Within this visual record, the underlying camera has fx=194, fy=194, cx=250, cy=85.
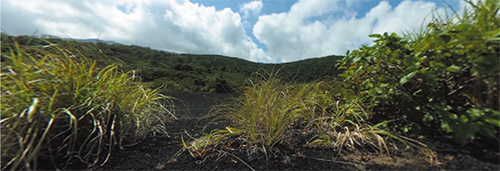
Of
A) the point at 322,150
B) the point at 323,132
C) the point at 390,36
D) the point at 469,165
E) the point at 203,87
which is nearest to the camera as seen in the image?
the point at 469,165

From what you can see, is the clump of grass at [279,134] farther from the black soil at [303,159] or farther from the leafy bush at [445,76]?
the leafy bush at [445,76]

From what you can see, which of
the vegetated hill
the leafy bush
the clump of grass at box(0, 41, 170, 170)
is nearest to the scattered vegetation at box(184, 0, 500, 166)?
the leafy bush

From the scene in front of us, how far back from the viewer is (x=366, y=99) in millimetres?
1583

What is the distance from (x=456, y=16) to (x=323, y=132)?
1093 millimetres

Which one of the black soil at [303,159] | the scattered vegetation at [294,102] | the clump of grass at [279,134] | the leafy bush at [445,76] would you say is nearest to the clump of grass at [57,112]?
the scattered vegetation at [294,102]

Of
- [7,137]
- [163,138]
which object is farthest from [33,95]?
[163,138]

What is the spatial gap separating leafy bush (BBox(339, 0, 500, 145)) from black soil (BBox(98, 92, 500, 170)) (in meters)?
0.10

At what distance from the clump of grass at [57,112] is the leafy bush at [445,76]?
5.85ft

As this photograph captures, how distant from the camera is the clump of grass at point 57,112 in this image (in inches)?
39.6

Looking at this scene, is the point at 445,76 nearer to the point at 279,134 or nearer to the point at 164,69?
the point at 279,134

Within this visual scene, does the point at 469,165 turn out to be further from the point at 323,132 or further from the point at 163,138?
Result: the point at 163,138

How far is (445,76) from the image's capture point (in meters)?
1.11

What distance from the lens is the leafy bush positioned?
0.88 meters

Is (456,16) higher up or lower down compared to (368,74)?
higher up
